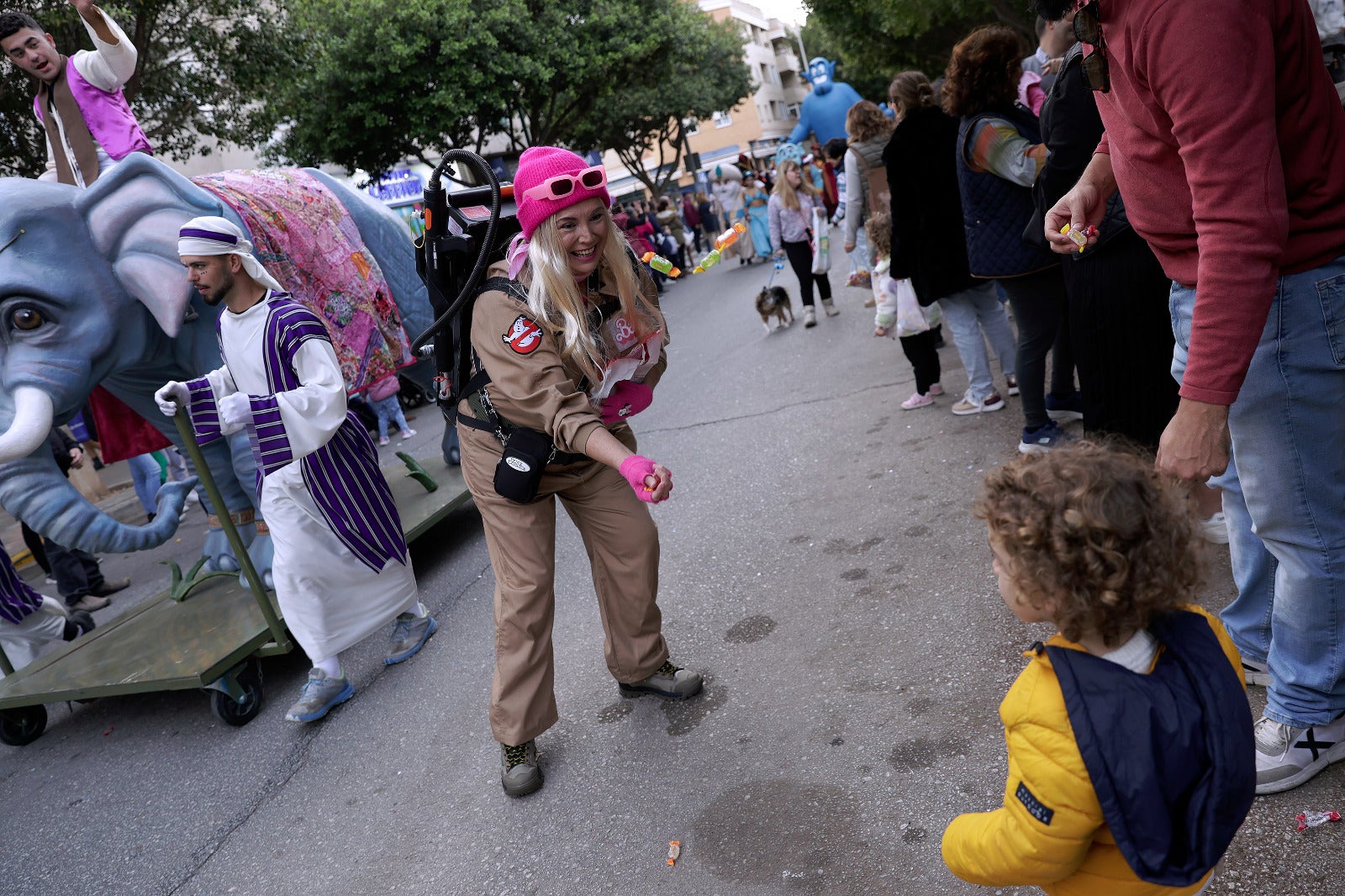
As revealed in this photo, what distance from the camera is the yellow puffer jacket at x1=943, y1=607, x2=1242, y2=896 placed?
1.47m

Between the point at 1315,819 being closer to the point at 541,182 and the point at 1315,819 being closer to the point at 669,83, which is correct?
the point at 541,182

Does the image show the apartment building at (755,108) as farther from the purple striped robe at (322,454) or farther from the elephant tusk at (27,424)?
the purple striped robe at (322,454)

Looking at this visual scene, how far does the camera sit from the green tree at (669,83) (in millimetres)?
21969

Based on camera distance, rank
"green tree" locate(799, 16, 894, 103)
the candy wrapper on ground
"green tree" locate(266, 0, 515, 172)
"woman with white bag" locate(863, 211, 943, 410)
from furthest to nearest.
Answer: "green tree" locate(799, 16, 894, 103) → "green tree" locate(266, 0, 515, 172) → "woman with white bag" locate(863, 211, 943, 410) → the candy wrapper on ground

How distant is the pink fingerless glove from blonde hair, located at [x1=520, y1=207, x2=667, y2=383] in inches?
19.7

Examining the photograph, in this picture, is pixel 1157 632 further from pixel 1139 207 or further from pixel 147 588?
pixel 147 588

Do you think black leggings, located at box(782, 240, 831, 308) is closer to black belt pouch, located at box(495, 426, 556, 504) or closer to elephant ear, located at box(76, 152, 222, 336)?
elephant ear, located at box(76, 152, 222, 336)

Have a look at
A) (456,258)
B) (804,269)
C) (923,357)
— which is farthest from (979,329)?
(804,269)

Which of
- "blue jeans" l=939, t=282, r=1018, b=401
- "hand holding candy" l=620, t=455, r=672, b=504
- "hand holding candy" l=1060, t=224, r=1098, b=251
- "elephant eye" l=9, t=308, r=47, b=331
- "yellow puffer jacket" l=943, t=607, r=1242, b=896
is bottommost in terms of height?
"blue jeans" l=939, t=282, r=1018, b=401

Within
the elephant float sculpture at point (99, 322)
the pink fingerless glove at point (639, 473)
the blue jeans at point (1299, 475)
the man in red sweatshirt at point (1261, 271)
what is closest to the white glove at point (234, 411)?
the elephant float sculpture at point (99, 322)

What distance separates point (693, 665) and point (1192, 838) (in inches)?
94.8

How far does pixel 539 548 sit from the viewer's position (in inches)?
126

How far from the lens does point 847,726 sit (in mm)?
3076

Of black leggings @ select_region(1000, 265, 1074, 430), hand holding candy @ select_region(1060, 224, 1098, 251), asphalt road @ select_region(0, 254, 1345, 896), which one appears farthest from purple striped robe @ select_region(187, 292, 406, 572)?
black leggings @ select_region(1000, 265, 1074, 430)
